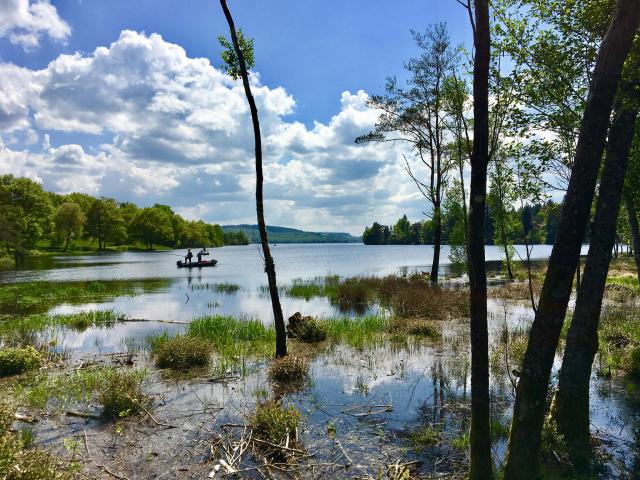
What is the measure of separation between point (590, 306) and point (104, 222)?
391ft

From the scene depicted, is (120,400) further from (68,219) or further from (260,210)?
(68,219)

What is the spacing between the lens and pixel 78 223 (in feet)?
305

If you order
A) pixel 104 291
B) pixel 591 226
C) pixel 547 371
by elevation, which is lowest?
pixel 104 291

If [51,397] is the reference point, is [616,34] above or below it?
above

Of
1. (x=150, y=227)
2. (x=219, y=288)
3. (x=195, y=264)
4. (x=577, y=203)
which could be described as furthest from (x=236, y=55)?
(x=150, y=227)

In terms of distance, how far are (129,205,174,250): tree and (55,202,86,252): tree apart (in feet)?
98.7

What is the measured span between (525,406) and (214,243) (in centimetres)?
18568

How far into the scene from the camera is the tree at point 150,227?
125m

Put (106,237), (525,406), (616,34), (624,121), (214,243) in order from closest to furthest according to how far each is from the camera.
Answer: (616,34) → (525,406) → (624,121) → (106,237) → (214,243)

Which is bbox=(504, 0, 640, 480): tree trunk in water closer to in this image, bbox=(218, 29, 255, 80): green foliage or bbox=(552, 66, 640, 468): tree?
bbox=(552, 66, 640, 468): tree

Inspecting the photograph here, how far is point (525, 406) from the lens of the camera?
178 inches

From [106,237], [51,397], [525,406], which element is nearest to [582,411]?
[525,406]

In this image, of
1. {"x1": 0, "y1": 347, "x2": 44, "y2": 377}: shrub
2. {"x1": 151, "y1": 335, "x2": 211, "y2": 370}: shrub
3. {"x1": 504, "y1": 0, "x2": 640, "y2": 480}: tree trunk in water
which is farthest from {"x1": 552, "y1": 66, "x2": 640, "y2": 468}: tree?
{"x1": 0, "y1": 347, "x2": 44, "y2": 377}: shrub

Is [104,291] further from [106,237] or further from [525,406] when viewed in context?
[106,237]
